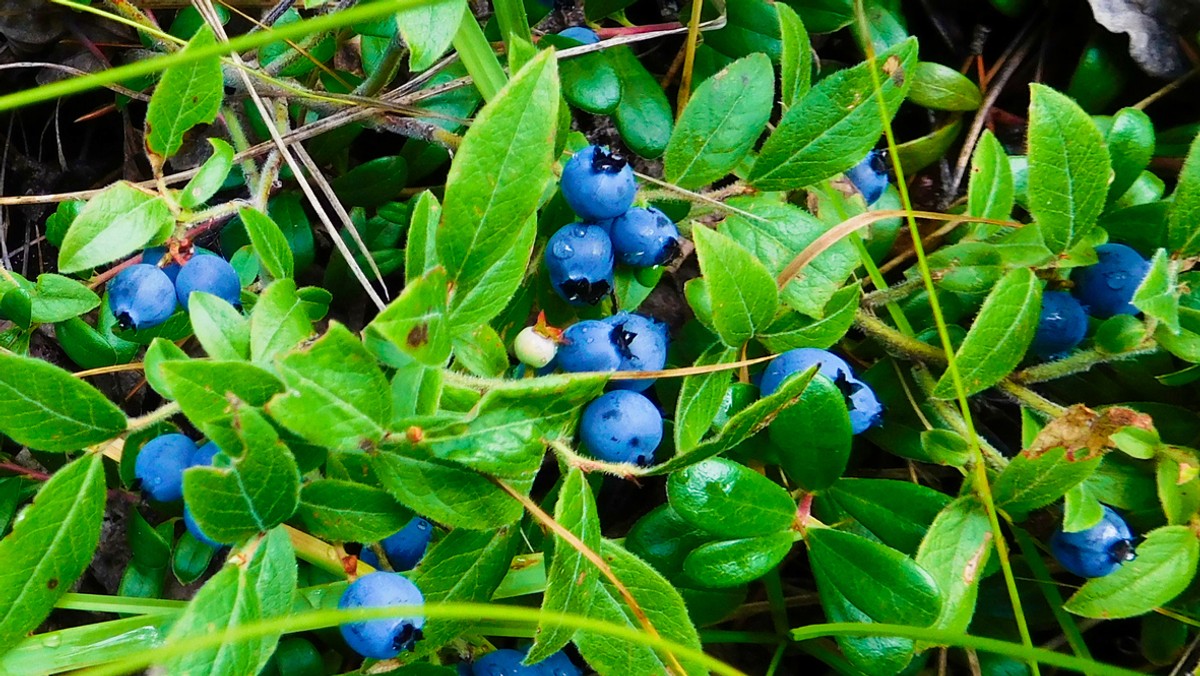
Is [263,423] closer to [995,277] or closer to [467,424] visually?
[467,424]

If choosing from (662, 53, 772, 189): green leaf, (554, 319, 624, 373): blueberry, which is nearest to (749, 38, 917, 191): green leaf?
(662, 53, 772, 189): green leaf

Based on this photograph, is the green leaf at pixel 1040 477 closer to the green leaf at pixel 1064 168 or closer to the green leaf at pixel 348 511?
the green leaf at pixel 1064 168

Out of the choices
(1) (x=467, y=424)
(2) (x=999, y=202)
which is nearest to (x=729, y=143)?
(2) (x=999, y=202)

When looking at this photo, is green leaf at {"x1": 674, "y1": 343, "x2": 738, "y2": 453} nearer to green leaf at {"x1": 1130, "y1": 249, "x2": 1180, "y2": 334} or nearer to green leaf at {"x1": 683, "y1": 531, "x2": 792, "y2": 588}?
green leaf at {"x1": 683, "y1": 531, "x2": 792, "y2": 588}

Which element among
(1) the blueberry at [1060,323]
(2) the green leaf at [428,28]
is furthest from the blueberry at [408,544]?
(1) the blueberry at [1060,323]

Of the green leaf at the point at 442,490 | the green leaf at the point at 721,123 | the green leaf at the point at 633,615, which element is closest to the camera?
the green leaf at the point at 442,490
